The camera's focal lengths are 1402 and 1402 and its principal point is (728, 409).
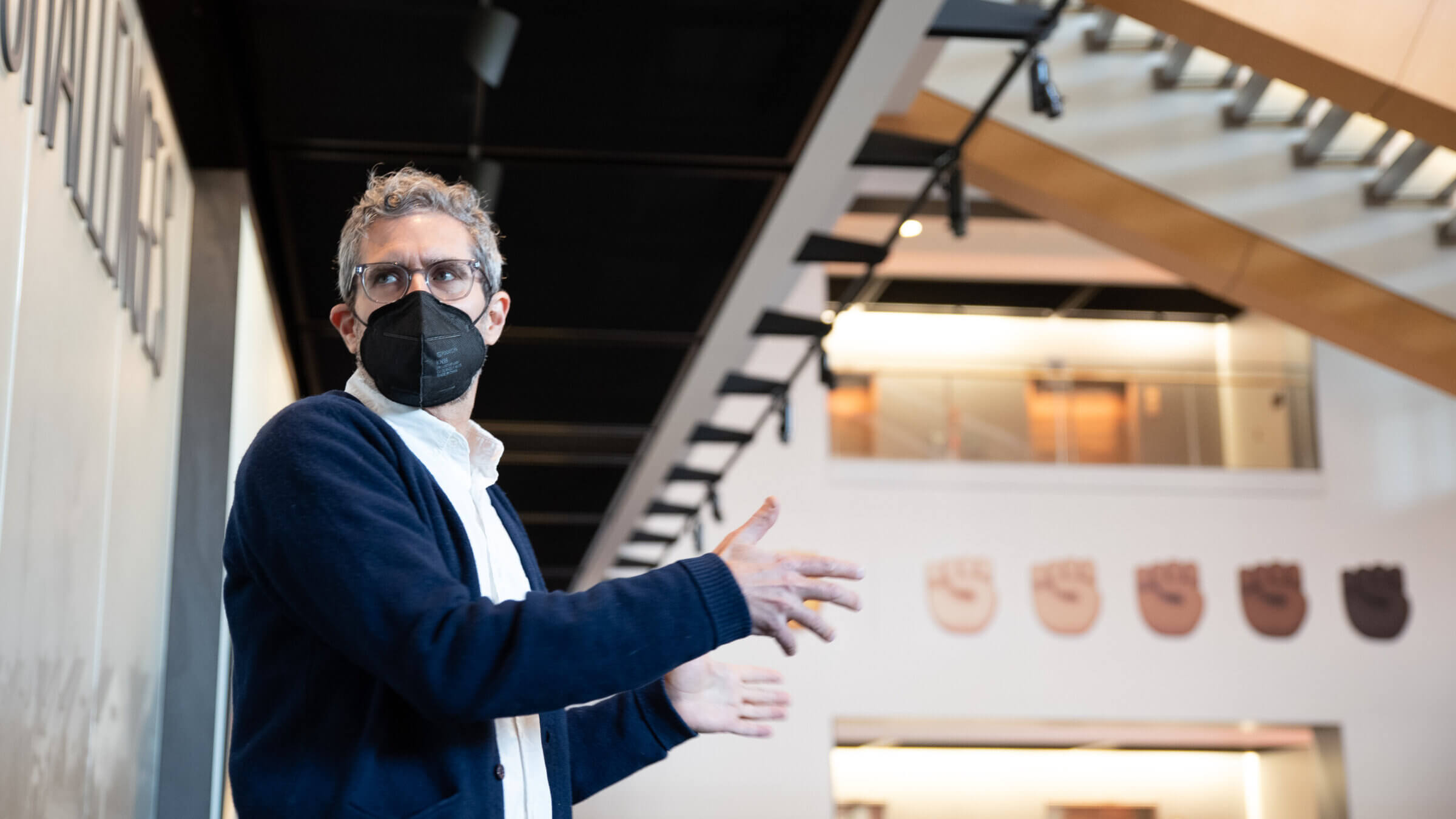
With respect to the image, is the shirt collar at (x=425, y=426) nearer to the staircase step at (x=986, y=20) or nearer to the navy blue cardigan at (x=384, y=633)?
the navy blue cardigan at (x=384, y=633)

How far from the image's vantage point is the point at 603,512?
21.5 ft

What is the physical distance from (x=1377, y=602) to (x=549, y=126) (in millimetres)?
10034

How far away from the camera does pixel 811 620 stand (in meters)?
1.20

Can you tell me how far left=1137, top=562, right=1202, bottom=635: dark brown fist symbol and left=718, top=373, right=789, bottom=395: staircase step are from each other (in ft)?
22.1

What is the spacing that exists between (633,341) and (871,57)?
1676mm

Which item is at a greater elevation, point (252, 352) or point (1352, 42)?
point (1352, 42)

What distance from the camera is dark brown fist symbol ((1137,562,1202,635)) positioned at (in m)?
10.9

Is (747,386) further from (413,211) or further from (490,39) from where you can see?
(413,211)

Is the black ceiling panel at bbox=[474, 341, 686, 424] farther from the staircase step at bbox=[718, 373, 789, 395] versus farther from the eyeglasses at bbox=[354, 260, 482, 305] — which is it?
the eyeglasses at bbox=[354, 260, 482, 305]

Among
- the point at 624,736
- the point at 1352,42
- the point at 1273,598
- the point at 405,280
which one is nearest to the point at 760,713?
the point at 624,736

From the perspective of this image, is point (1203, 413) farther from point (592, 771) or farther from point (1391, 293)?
point (592, 771)

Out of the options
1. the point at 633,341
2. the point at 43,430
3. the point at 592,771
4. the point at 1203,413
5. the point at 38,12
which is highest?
the point at 1203,413

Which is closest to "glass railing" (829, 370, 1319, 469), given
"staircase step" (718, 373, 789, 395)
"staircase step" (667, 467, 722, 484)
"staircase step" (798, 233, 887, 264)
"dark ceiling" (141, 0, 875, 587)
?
"staircase step" (667, 467, 722, 484)

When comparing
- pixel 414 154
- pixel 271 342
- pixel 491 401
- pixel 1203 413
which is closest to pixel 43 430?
pixel 414 154
